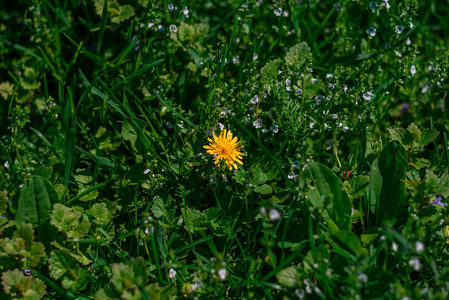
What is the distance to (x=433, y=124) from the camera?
3660 mm

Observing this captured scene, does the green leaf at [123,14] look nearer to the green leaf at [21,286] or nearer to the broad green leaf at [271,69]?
the broad green leaf at [271,69]

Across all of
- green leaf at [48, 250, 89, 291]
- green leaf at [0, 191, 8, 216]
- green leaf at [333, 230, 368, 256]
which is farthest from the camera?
green leaf at [0, 191, 8, 216]

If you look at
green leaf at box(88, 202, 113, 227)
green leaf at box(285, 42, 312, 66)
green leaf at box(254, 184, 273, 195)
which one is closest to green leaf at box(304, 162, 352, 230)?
green leaf at box(254, 184, 273, 195)

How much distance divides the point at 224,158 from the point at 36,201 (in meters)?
1.17

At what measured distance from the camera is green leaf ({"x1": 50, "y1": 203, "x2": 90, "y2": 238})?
2.65m

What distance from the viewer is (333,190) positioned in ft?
9.02

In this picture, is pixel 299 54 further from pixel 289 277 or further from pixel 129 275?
pixel 129 275

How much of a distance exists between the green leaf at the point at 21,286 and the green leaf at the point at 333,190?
1.63m

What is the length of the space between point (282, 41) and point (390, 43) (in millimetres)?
872

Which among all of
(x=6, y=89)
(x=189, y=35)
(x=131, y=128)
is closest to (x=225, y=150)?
(x=131, y=128)

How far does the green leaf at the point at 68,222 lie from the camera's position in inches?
104

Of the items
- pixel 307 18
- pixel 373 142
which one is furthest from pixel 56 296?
pixel 307 18

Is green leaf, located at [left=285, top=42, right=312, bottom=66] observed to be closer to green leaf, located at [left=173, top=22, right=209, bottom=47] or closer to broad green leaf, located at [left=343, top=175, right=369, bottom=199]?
green leaf, located at [left=173, top=22, right=209, bottom=47]

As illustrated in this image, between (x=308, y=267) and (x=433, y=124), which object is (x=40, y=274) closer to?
(x=308, y=267)
